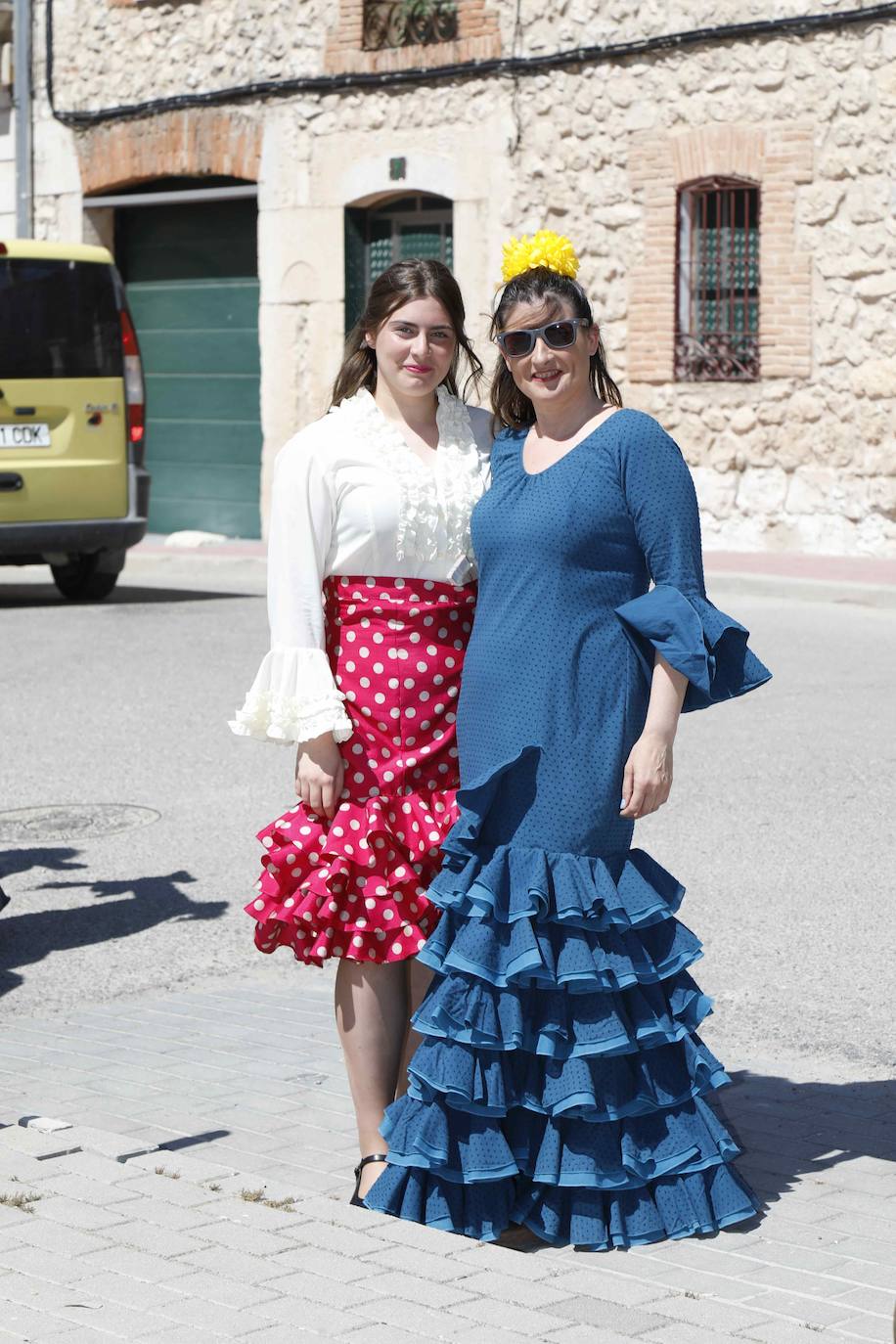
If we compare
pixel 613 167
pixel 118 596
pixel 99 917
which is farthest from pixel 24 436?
pixel 99 917

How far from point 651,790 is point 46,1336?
141 cm

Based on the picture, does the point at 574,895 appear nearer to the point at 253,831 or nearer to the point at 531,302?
the point at 531,302

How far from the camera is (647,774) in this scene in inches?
148

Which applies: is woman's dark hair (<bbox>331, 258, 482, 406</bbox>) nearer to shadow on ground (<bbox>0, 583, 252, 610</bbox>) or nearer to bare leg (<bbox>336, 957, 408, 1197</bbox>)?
bare leg (<bbox>336, 957, 408, 1197</bbox>)

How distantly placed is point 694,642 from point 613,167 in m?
15.4

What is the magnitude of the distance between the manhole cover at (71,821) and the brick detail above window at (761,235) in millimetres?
10829

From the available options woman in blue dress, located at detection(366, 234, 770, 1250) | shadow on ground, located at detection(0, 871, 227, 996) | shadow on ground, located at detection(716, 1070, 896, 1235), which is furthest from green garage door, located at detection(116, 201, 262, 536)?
woman in blue dress, located at detection(366, 234, 770, 1250)

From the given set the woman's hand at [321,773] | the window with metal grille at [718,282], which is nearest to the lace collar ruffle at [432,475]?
the woman's hand at [321,773]

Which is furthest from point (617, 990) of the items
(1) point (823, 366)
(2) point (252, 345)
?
(2) point (252, 345)

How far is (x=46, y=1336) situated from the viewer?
9.82ft

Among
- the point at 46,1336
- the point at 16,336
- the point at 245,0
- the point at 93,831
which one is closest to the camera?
the point at 46,1336

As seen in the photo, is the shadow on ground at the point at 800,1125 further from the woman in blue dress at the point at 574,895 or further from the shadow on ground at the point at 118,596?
the shadow on ground at the point at 118,596

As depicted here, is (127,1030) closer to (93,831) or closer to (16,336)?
(93,831)

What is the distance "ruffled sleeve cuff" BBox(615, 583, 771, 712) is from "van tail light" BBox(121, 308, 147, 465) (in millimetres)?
10898
